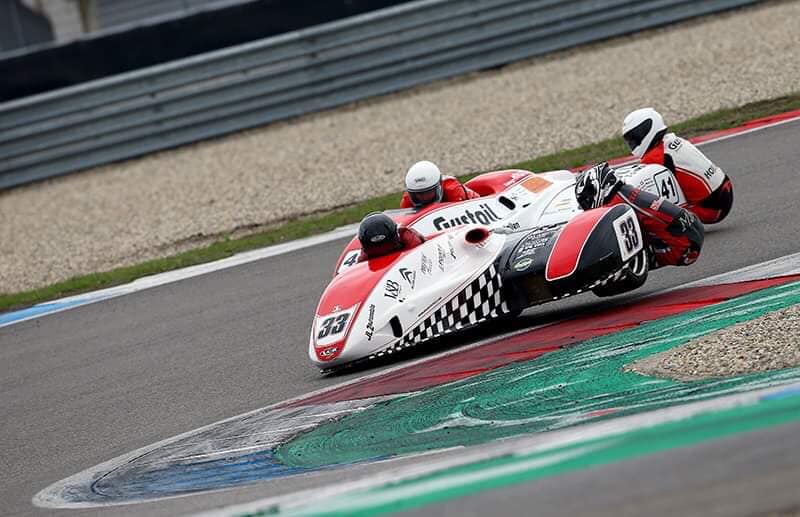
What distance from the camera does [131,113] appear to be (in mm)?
15930

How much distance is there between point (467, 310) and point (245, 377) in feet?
4.59

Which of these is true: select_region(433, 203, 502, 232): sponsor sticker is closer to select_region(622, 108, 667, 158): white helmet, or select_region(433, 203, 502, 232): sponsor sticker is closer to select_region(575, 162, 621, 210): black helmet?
select_region(575, 162, 621, 210): black helmet

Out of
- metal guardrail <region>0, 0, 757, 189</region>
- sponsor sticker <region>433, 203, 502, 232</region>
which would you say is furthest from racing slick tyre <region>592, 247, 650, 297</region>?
metal guardrail <region>0, 0, 757, 189</region>

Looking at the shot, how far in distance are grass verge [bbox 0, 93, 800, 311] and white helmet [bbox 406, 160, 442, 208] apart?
11.7 ft

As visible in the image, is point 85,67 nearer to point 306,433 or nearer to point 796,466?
point 306,433

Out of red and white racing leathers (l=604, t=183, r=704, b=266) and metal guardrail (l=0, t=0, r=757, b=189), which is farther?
metal guardrail (l=0, t=0, r=757, b=189)

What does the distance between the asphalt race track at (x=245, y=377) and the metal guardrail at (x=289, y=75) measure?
18.6ft

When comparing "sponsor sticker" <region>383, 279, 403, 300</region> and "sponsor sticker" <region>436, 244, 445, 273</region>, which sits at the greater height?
"sponsor sticker" <region>436, 244, 445, 273</region>

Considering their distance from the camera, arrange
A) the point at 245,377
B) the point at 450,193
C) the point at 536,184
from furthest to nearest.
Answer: the point at 536,184 < the point at 450,193 < the point at 245,377

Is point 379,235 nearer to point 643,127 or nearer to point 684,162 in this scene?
point 643,127

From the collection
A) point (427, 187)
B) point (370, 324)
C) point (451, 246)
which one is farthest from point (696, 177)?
point (370, 324)

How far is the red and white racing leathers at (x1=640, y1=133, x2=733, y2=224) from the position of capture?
8430 millimetres

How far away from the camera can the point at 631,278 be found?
714 cm

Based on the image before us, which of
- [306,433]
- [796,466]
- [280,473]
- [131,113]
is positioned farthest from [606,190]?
[131,113]
